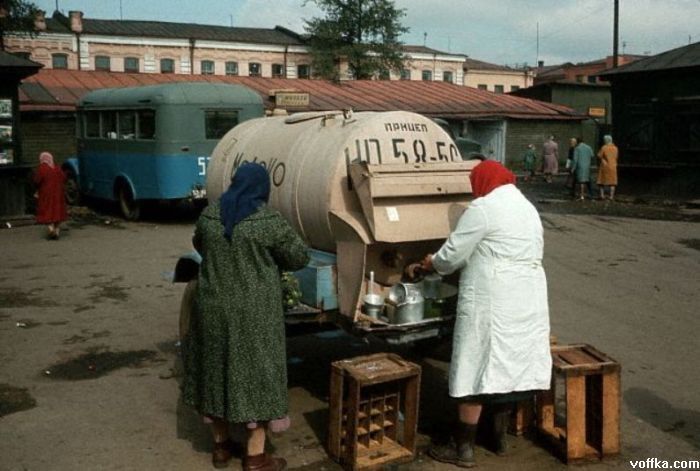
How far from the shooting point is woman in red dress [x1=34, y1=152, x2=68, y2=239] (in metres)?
13.9

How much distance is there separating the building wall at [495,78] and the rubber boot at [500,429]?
6314 cm

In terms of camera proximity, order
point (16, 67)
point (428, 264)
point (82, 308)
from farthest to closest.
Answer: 1. point (16, 67)
2. point (82, 308)
3. point (428, 264)

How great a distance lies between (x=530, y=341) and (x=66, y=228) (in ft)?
43.7

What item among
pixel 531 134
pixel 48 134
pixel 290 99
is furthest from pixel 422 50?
pixel 290 99

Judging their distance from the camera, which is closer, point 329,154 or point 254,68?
point 329,154

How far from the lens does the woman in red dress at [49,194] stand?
1387 cm

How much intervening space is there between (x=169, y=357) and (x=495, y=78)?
6424 centimetres

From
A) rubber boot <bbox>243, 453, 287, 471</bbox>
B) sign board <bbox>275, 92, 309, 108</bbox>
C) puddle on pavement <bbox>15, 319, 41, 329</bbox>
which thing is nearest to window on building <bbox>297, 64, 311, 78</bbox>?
sign board <bbox>275, 92, 309, 108</bbox>

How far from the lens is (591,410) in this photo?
4914 millimetres

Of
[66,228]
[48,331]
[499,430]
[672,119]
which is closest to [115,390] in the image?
[48,331]

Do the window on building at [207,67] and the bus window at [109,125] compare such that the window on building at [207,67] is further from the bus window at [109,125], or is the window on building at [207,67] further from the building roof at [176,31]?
the bus window at [109,125]

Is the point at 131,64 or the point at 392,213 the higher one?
the point at 131,64

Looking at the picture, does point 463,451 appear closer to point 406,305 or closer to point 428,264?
point 406,305

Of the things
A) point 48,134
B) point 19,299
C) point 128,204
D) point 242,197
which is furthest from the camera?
point 48,134
